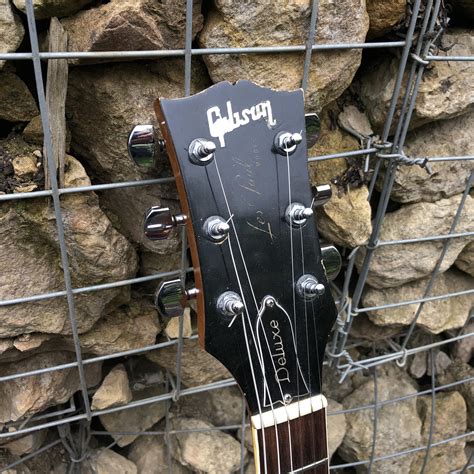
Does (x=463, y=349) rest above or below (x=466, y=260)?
below

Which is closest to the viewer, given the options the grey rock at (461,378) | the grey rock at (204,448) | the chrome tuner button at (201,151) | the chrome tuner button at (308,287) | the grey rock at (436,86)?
the chrome tuner button at (201,151)

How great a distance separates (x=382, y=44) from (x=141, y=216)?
17.6 inches

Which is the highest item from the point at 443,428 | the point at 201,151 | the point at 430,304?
the point at 201,151

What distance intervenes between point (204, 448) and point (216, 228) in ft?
2.08

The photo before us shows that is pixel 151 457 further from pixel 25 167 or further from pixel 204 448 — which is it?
pixel 25 167

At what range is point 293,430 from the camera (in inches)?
28.6

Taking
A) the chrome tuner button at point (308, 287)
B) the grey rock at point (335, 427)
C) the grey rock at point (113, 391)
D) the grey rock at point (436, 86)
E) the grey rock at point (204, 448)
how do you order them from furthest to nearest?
the grey rock at point (335, 427), the grey rock at point (204, 448), the grey rock at point (113, 391), the grey rock at point (436, 86), the chrome tuner button at point (308, 287)

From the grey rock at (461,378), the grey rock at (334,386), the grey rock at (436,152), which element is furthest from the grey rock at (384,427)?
the grey rock at (436,152)

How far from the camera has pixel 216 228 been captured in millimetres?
592

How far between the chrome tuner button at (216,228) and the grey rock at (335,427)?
0.69 m

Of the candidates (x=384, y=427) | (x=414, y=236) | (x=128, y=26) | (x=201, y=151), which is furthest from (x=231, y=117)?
(x=384, y=427)

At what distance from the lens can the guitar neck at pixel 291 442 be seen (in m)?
0.70

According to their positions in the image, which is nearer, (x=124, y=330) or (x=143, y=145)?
(x=143, y=145)

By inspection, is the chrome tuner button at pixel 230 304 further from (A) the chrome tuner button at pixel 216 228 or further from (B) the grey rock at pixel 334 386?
(B) the grey rock at pixel 334 386
